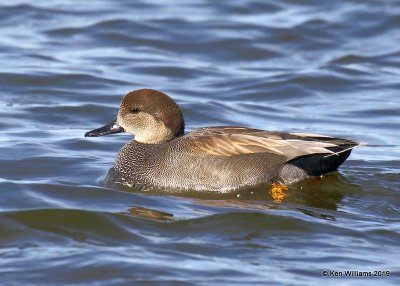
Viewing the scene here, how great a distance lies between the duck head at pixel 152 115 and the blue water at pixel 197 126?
0.58 m

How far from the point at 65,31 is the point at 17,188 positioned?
27.7ft

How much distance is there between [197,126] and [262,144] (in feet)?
11.3

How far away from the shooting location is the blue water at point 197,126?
7.51 metres

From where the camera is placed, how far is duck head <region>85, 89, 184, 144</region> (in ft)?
31.7

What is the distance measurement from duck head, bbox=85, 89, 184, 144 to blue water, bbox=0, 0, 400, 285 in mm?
576

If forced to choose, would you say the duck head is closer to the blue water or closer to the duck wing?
the duck wing

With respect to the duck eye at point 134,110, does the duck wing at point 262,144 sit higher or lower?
lower

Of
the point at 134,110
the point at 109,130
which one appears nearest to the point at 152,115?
the point at 134,110

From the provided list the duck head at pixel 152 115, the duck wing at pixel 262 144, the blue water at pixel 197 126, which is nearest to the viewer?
the blue water at pixel 197 126

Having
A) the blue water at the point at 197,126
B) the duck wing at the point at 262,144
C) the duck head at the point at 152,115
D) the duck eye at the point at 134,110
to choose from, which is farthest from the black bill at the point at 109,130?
the duck wing at the point at 262,144

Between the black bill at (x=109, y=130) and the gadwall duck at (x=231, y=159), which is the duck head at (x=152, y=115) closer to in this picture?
the gadwall duck at (x=231, y=159)

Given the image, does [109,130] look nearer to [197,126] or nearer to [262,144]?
[262,144]

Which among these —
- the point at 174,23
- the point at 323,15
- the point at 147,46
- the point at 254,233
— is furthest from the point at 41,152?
the point at 323,15

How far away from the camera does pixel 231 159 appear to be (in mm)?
9305
